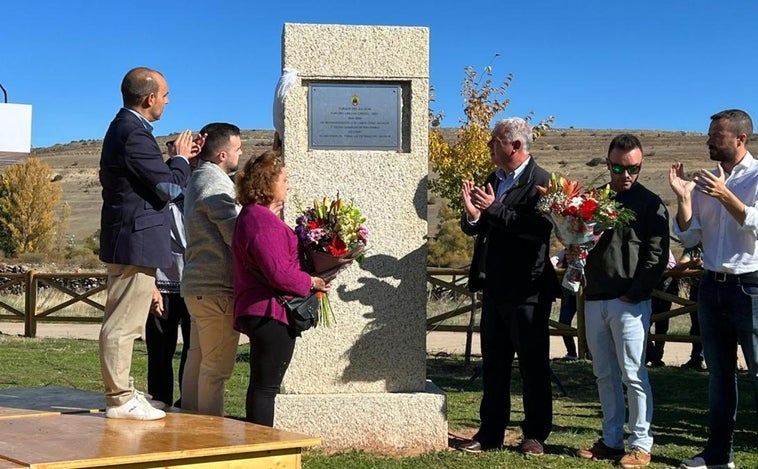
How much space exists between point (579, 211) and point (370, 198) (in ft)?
4.88

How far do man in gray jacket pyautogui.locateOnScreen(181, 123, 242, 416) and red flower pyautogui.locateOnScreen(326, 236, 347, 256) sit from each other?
59 centimetres

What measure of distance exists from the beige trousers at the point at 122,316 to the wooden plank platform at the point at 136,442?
0.34 m

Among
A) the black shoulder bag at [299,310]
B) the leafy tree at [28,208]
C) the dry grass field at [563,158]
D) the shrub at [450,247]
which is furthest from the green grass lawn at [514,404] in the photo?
the dry grass field at [563,158]

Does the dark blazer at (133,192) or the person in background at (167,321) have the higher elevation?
the dark blazer at (133,192)

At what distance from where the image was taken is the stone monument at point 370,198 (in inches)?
250

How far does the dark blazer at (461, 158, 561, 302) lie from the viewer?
6055 millimetres

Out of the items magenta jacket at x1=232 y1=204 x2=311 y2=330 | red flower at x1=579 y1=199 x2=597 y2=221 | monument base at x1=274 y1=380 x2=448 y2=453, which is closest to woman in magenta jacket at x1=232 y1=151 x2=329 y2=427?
magenta jacket at x1=232 y1=204 x2=311 y2=330

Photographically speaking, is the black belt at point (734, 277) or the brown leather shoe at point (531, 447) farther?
the brown leather shoe at point (531, 447)

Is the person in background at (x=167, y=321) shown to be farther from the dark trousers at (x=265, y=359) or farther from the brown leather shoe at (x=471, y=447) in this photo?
the brown leather shoe at (x=471, y=447)

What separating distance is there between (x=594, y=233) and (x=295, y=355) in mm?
2187

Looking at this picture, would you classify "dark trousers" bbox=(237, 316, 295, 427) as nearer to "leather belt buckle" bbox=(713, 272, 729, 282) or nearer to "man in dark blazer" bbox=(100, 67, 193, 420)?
"man in dark blazer" bbox=(100, 67, 193, 420)

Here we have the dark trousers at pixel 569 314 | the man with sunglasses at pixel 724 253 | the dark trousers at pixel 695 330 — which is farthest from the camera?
the dark trousers at pixel 569 314

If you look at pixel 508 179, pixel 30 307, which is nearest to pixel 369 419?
pixel 508 179

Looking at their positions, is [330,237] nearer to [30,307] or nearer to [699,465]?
[699,465]
